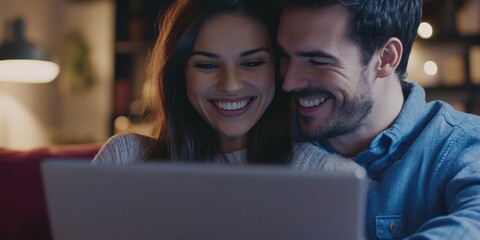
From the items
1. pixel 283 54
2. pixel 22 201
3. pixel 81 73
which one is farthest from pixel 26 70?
pixel 283 54

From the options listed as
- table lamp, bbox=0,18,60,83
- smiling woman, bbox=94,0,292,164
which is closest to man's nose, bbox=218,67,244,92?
smiling woman, bbox=94,0,292,164

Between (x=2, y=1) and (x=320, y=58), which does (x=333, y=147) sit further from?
(x=2, y=1)

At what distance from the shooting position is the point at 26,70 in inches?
119

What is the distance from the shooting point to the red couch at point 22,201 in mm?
1782

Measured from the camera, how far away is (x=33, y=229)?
5.83 ft

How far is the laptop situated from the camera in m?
0.75

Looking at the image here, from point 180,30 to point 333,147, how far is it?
45 centimetres

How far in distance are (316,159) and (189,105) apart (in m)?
0.36

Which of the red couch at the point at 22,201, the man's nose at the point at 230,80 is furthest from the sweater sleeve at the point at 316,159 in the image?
the red couch at the point at 22,201

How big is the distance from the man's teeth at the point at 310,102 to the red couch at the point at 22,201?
2.71 ft

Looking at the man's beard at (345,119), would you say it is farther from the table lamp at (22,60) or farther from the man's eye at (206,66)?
the table lamp at (22,60)

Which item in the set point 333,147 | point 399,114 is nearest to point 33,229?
point 333,147

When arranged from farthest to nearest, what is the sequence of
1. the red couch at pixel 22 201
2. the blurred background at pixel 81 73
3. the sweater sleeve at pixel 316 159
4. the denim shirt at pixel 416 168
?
the blurred background at pixel 81 73 → the red couch at pixel 22 201 → the sweater sleeve at pixel 316 159 → the denim shirt at pixel 416 168

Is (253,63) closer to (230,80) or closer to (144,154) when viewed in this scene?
(230,80)
